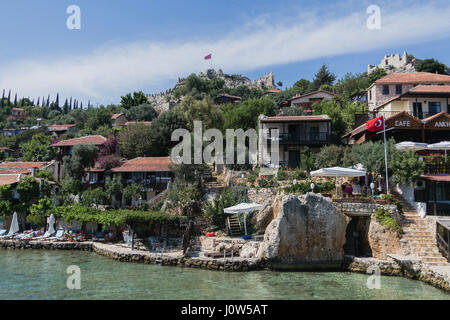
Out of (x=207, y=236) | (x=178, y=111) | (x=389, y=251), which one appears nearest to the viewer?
(x=389, y=251)

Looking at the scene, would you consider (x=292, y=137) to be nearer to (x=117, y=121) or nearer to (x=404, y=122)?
(x=404, y=122)

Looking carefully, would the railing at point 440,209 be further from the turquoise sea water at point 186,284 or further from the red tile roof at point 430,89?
the red tile roof at point 430,89

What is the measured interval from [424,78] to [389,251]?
30.7m

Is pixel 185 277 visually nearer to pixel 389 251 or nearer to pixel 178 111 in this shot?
pixel 389 251

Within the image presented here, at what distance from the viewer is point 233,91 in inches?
3477

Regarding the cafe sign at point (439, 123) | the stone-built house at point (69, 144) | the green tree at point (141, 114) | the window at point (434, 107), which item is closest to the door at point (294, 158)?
the cafe sign at point (439, 123)

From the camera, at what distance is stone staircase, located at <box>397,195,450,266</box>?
18.1 meters

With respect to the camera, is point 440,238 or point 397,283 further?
point 440,238

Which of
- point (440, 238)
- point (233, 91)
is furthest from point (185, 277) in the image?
point (233, 91)

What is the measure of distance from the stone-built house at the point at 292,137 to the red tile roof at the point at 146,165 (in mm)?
10500

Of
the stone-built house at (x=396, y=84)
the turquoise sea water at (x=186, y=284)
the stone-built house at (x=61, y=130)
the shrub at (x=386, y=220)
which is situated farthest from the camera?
the stone-built house at (x=61, y=130)

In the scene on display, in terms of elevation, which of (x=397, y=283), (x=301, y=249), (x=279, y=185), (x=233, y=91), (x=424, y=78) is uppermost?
(x=233, y=91)

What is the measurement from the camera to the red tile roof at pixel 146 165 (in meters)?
34.0

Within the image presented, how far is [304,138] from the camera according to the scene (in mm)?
35906
